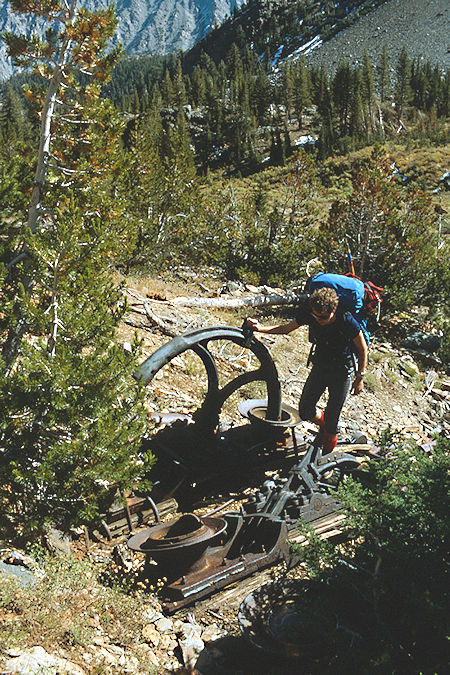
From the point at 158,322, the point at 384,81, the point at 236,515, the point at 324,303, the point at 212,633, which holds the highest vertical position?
the point at 384,81

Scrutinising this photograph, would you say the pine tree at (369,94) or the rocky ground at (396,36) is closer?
the pine tree at (369,94)

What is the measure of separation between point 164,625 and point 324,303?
2888 millimetres

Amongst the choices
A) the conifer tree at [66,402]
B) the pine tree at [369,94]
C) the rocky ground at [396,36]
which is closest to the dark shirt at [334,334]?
the conifer tree at [66,402]

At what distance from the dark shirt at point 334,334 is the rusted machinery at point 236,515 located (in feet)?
1.79

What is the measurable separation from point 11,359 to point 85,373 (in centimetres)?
154

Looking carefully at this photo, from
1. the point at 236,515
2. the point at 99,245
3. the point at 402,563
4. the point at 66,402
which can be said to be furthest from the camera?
the point at 99,245

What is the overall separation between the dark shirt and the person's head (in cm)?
22

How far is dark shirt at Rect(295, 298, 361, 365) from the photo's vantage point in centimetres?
461

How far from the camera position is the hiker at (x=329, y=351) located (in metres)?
4.43

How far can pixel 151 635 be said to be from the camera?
10.5ft

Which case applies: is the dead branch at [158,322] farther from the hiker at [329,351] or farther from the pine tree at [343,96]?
the pine tree at [343,96]

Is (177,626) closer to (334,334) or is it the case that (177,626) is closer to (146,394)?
(146,394)

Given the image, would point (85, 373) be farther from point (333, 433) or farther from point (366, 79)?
point (366, 79)

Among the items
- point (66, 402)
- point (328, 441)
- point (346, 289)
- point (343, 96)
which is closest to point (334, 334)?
point (346, 289)
